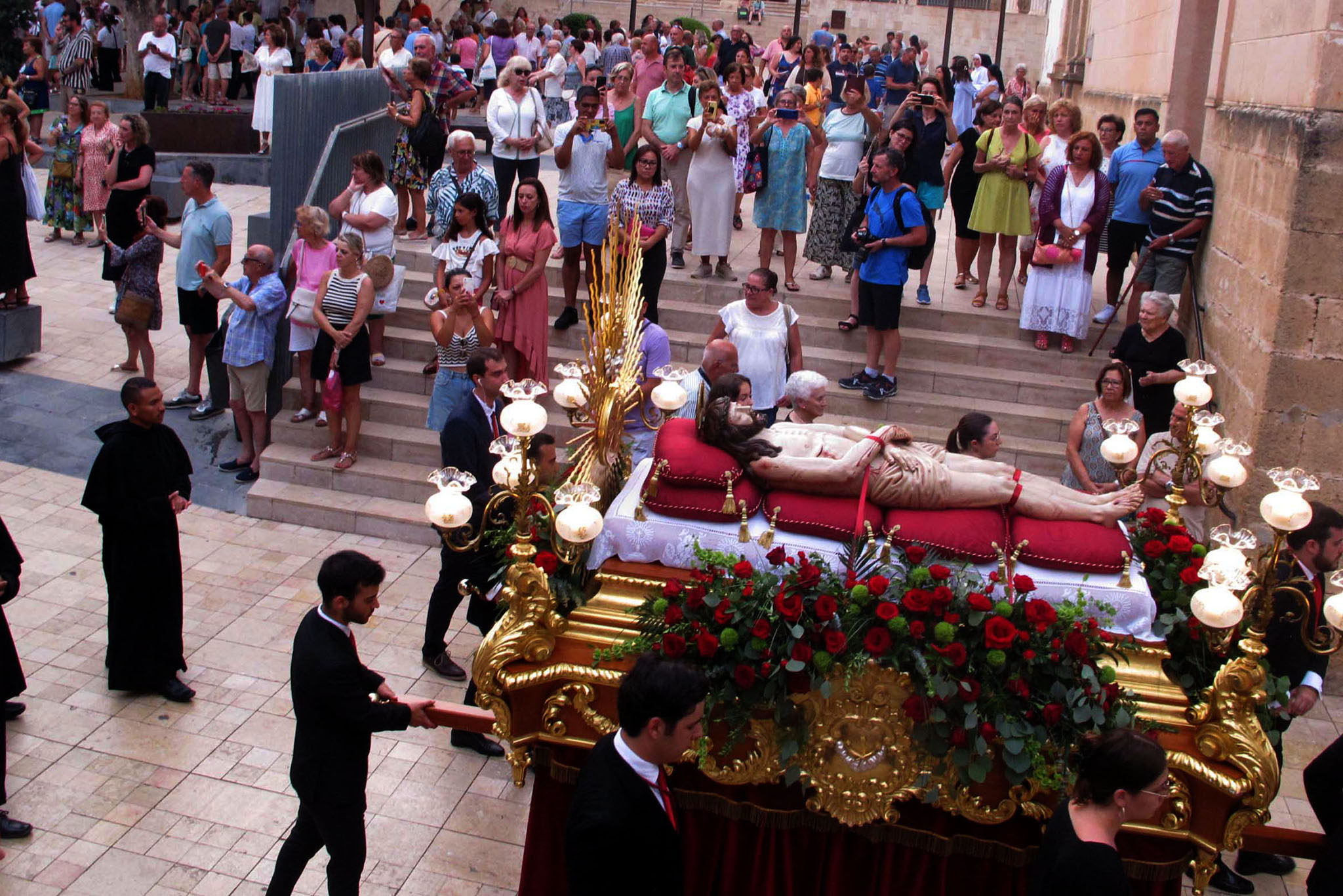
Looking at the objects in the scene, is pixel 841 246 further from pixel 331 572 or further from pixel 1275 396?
pixel 331 572

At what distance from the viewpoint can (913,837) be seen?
459 centimetres

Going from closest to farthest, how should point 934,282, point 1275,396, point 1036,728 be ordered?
point 1036,728 < point 1275,396 < point 934,282

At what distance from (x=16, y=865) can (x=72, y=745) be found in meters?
0.88

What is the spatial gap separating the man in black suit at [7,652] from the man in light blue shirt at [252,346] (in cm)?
337

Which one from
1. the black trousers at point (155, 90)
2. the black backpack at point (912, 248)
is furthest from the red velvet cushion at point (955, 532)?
the black trousers at point (155, 90)

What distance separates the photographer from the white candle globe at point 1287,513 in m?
4.14

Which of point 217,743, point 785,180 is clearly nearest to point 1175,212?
point 785,180

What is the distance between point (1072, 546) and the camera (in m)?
4.77

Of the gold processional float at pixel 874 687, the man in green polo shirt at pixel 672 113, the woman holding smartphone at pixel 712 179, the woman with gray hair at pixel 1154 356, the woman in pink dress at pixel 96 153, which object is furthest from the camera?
the woman in pink dress at pixel 96 153

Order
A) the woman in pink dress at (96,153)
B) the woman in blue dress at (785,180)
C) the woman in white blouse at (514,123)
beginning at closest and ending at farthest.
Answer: the woman in blue dress at (785,180)
the woman in white blouse at (514,123)
the woman in pink dress at (96,153)

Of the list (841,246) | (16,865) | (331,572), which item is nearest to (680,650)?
(331,572)

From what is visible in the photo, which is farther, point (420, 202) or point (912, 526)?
point (420, 202)

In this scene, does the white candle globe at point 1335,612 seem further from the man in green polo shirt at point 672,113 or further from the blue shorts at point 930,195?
the man in green polo shirt at point 672,113

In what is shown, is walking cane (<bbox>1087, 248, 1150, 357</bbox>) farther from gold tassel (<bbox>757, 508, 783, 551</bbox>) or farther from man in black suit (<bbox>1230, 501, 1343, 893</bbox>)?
gold tassel (<bbox>757, 508, 783, 551</bbox>)
